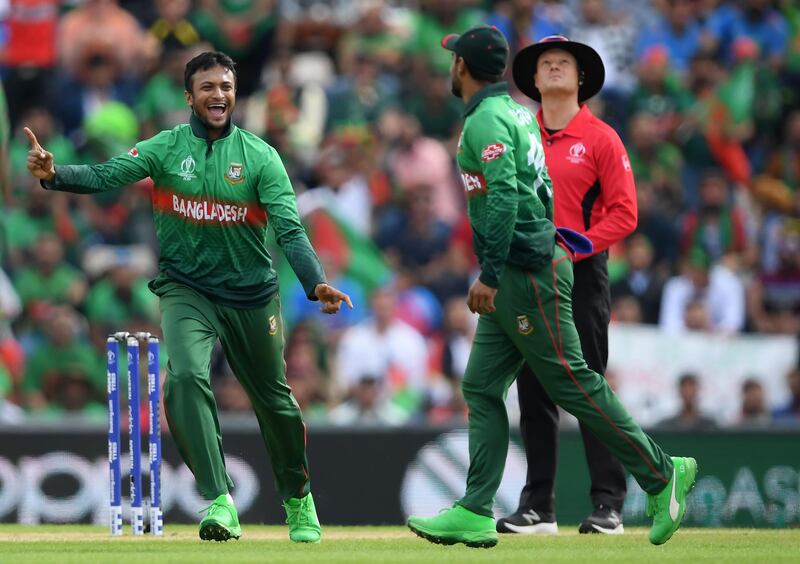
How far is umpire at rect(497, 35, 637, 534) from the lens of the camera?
9.21 meters

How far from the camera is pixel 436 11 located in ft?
56.7

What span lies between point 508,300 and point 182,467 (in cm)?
405

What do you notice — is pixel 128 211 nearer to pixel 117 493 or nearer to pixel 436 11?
pixel 436 11

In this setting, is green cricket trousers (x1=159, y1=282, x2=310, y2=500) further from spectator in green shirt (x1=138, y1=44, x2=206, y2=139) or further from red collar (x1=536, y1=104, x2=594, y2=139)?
spectator in green shirt (x1=138, y1=44, x2=206, y2=139)

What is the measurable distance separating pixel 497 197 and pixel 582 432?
2.01 meters

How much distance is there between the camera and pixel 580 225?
30.4ft

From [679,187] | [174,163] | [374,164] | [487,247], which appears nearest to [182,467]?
[174,163]

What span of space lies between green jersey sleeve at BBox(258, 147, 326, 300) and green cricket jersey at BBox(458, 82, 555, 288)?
84 centimetres

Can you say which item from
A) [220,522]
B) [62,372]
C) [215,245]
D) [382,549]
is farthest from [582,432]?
[62,372]

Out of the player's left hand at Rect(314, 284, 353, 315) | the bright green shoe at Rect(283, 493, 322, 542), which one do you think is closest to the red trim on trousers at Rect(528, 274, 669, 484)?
the player's left hand at Rect(314, 284, 353, 315)

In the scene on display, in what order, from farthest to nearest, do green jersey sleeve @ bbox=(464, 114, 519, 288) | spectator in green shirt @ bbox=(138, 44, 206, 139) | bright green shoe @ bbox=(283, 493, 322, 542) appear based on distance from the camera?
spectator in green shirt @ bbox=(138, 44, 206, 139) → bright green shoe @ bbox=(283, 493, 322, 542) → green jersey sleeve @ bbox=(464, 114, 519, 288)

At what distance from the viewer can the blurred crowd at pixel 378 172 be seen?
14172 mm

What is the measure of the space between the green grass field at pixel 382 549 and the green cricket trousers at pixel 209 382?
405mm

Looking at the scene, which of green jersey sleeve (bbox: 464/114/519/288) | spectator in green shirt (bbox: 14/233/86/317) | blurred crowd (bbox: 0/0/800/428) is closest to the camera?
green jersey sleeve (bbox: 464/114/519/288)
